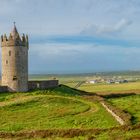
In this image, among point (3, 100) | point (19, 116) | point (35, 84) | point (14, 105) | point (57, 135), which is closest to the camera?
point (57, 135)

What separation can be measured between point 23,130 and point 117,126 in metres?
8.54

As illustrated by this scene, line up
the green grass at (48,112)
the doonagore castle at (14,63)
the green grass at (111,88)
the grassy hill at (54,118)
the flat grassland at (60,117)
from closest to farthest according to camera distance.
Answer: the flat grassland at (60,117), the grassy hill at (54,118), the green grass at (48,112), the doonagore castle at (14,63), the green grass at (111,88)

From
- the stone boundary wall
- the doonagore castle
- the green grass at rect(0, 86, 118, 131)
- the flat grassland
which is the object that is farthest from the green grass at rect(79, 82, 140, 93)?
the flat grassland

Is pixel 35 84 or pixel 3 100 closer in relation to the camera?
pixel 3 100

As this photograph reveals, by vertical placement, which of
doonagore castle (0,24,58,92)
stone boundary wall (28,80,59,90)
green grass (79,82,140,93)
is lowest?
green grass (79,82,140,93)

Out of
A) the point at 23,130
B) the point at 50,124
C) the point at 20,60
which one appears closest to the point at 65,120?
the point at 50,124

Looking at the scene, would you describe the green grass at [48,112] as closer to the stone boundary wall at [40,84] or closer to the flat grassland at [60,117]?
the flat grassland at [60,117]

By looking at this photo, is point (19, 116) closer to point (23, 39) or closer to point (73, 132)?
point (73, 132)

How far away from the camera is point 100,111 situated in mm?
44656

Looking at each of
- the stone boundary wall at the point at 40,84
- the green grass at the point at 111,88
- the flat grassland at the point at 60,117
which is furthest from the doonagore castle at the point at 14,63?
the green grass at the point at 111,88

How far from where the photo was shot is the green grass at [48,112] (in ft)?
127

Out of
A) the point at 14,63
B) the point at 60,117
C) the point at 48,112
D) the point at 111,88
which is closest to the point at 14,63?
the point at 14,63

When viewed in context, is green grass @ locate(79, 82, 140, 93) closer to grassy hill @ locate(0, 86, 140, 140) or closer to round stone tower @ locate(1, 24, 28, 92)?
round stone tower @ locate(1, 24, 28, 92)

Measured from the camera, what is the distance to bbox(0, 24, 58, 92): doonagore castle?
57688mm
